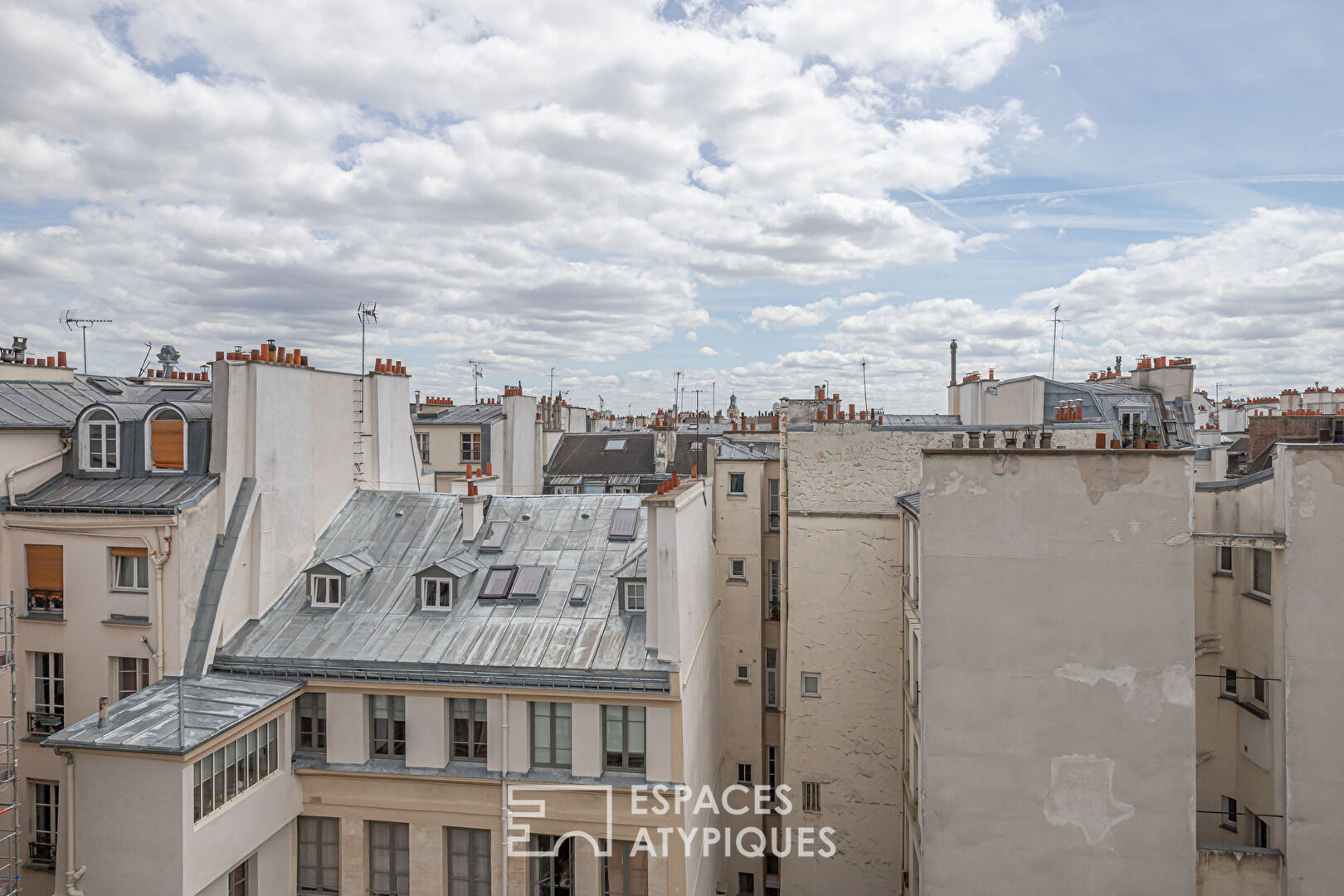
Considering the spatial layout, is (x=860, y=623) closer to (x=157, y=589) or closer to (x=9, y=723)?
(x=157, y=589)

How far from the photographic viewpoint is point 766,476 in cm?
2598

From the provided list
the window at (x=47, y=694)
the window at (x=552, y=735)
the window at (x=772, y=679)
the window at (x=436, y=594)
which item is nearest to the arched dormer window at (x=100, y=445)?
the window at (x=47, y=694)

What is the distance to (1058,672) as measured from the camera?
13.9m

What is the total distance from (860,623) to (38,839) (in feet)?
66.9

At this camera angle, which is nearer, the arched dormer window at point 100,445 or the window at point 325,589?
the arched dormer window at point 100,445

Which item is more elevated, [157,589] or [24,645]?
[157,589]

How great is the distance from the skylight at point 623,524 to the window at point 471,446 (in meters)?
18.6

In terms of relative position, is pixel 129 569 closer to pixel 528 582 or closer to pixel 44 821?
pixel 44 821

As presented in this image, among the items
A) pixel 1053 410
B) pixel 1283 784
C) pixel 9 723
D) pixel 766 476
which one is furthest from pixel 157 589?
pixel 1053 410

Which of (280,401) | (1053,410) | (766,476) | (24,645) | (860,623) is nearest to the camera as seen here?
(24,645)

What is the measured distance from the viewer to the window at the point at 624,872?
16.2m

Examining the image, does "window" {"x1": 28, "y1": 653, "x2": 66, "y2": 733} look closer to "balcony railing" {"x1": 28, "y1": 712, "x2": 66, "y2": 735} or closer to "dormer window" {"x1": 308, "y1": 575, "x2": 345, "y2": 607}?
"balcony railing" {"x1": 28, "y1": 712, "x2": 66, "y2": 735}

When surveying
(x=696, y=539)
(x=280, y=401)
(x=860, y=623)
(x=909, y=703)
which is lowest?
(x=909, y=703)

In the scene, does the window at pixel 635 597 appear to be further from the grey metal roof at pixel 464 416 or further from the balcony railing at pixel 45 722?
the grey metal roof at pixel 464 416
